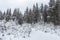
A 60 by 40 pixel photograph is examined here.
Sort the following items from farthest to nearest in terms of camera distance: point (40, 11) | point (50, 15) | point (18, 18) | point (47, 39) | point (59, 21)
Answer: point (18, 18)
point (40, 11)
point (50, 15)
point (59, 21)
point (47, 39)

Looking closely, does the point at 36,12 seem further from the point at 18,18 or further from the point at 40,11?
the point at 18,18

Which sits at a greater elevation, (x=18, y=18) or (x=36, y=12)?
(x=36, y=12)

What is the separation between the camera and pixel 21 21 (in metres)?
28.8

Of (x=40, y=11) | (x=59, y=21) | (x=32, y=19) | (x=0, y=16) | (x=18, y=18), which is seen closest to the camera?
(x=59, y=21)

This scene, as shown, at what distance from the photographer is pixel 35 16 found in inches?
1031

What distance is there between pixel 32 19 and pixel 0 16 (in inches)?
643

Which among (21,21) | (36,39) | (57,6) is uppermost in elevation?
(57,6)

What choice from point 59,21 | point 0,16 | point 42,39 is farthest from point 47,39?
point 0,16

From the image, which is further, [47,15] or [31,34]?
[47,15]

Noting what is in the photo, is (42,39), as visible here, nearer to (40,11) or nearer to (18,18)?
(40,11)

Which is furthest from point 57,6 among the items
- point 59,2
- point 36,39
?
point 36,39

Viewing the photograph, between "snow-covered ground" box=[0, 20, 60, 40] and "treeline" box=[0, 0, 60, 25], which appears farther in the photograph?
"treeline" box=[0, 0, 60, 25]

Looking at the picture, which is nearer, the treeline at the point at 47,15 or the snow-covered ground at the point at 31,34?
the snow-covered ground at the point at 31,34

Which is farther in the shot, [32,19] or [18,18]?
[18,18]
